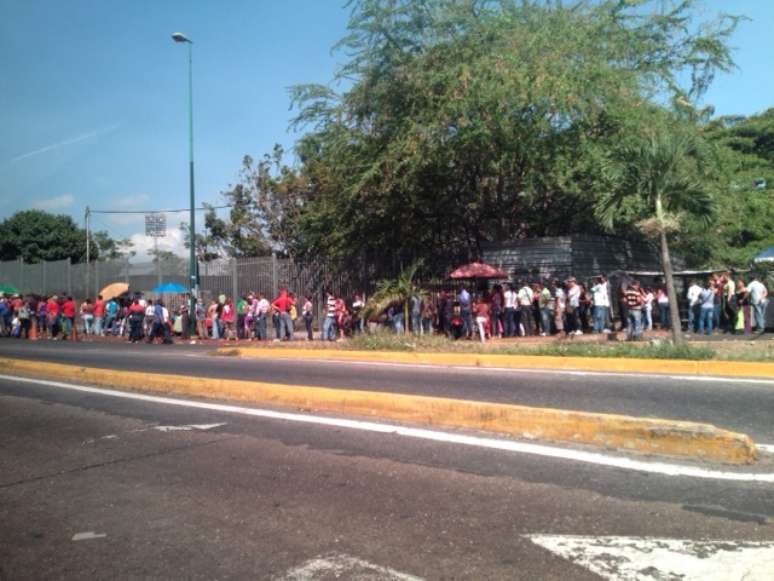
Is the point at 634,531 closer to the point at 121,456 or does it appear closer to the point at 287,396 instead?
the point at 121,456

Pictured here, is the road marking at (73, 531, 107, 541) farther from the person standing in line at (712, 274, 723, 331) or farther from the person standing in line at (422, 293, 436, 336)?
the person standing in line at (422, 293, 436, 336)

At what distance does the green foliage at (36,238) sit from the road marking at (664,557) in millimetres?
57205

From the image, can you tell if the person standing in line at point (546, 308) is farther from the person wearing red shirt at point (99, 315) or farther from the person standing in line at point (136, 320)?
the person wearing red shirt at point (99, 315)

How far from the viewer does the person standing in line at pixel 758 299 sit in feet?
53.5

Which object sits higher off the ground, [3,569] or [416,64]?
[416,64]

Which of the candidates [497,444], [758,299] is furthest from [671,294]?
[497,444]

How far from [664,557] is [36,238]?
6001 cm

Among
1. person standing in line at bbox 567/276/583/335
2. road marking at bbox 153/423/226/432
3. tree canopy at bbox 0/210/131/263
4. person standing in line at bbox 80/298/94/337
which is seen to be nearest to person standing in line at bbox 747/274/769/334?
person standing in line at bbox 567/276/583/335

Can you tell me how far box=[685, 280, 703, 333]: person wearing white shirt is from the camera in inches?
678

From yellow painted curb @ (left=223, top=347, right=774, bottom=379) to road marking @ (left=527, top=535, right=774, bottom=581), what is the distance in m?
7.15

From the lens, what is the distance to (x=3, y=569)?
3988mm

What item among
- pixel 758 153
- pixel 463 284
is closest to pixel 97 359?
pixel 463 284

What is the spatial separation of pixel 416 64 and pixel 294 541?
1773 centimetres

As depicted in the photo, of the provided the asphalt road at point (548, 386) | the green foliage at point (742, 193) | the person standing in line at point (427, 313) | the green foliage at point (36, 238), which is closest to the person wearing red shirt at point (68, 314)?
the asphalt road at point (548, 386)
